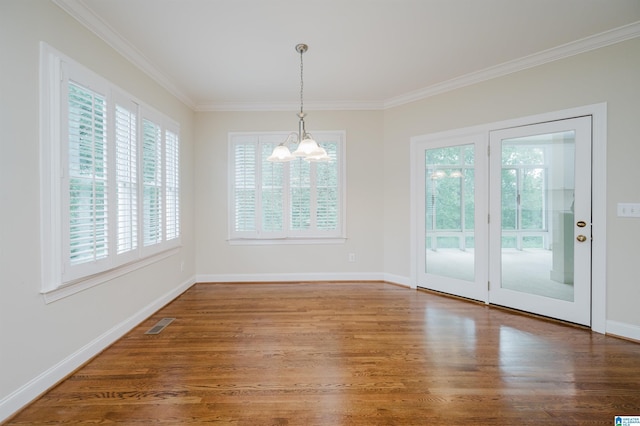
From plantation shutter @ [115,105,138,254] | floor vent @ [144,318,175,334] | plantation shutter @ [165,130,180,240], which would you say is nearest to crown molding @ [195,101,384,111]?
plantation shutter @ [165,130,180,240]

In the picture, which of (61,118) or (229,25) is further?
(229,25)

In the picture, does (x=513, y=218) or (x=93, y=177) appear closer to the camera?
(x=93, y=177)

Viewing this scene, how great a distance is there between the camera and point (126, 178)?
278cm

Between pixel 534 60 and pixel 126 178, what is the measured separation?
14.6 feet

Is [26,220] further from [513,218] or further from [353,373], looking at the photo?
[513,218]

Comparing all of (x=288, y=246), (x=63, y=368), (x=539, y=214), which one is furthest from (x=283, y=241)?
(x=539, y=214)

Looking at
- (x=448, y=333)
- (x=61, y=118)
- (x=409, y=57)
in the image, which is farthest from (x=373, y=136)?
(x=61, y=118)

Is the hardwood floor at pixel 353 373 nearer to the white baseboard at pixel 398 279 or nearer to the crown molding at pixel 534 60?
the white baseboard at pixel 398 279

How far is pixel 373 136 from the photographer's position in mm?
4562

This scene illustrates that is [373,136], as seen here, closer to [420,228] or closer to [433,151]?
[433,151]

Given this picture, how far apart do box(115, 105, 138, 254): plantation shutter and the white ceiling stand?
0.68 m

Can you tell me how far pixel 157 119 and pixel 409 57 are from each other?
9.75ft

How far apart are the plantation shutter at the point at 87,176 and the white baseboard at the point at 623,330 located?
4.71 m

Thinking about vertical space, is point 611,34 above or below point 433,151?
above
